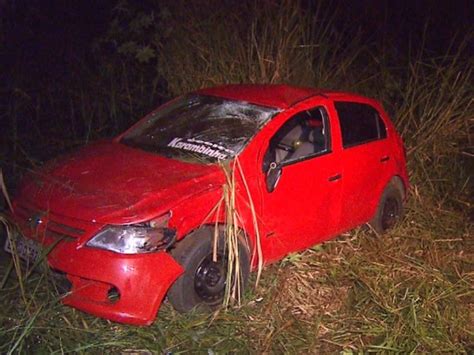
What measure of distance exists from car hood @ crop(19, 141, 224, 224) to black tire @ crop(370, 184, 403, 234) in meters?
2.12

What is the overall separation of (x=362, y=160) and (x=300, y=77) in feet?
8.72

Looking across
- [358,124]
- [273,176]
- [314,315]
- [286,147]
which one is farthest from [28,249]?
[358,124]

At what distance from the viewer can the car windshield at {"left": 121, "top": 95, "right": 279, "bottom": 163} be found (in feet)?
15.8

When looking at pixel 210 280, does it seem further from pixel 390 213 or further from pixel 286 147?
pixel 390 213

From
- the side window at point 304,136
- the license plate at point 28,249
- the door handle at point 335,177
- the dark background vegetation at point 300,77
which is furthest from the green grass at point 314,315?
the side window at point 304,136

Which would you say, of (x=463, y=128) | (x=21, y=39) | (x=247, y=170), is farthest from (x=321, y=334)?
(x=21, y=39)

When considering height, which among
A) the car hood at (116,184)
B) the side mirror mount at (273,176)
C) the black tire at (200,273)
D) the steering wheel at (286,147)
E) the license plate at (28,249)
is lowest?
the black tire at (200,273)

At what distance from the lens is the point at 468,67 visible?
8180mm

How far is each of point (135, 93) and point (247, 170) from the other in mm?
4518

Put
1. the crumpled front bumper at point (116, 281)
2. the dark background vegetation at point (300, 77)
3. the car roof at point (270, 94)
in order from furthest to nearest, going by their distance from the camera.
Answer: the dark background vegetation at point (300, 77) < the car roof at point (270, 94) < the crumpled front bumper at point (116, 281)

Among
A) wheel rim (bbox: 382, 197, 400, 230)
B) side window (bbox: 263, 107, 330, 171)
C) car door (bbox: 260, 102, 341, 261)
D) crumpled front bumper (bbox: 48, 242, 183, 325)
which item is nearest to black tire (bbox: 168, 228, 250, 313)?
crumpled front bumper (bbox: 48, 242, 183, 325)

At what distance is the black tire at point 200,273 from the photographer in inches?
167

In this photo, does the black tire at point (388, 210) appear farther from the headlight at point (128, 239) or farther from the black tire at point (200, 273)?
the headlight at point (128, 239)

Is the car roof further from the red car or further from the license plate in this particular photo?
the license plate
